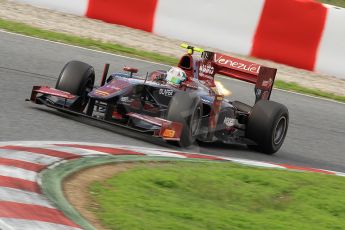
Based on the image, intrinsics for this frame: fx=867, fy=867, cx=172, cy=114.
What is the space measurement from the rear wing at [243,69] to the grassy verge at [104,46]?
3.40 metres

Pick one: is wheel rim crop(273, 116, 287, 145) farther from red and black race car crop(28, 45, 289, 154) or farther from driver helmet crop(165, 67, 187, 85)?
driver helmet crop(165, 67, 187, 85)

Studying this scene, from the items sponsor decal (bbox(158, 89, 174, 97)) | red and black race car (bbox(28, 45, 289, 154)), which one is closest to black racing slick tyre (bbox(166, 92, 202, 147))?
red and black race car (bbox(28, 45, 289, 154))

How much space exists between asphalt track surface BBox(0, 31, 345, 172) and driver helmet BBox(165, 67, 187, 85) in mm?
733

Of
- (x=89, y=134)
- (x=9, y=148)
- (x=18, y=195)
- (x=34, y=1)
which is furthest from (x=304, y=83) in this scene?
(x=18, y=195)

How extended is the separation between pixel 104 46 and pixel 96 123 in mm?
4893

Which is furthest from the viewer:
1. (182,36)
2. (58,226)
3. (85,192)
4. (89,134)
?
(182,36)

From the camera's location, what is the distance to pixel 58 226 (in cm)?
475

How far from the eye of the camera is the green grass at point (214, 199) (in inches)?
208

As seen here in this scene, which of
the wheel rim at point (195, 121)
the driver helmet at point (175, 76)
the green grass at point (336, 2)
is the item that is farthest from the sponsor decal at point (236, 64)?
the green grass at point (336, 2)

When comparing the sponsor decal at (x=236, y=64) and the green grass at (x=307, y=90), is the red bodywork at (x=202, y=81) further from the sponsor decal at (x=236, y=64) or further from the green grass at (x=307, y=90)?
the green grass at (x=307, y=90)

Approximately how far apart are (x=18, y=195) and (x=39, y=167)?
0.95 meters

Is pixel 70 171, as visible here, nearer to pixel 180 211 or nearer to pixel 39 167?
pixel 39 167

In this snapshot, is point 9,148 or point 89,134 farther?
point 89,134

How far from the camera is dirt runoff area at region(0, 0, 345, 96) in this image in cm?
1404
